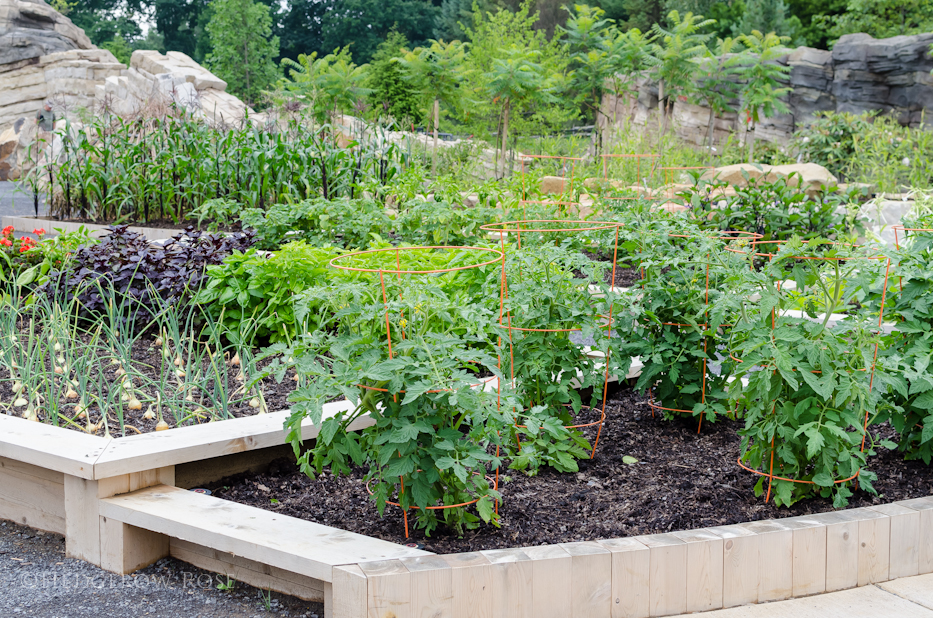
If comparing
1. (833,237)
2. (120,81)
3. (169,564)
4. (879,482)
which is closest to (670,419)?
(879,482)

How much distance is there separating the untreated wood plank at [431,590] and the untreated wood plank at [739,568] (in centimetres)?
75

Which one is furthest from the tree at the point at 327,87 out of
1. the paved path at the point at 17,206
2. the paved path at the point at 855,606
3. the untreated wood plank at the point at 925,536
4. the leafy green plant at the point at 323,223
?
the paved path at the point at 855,606

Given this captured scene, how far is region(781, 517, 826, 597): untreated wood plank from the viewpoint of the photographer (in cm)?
205

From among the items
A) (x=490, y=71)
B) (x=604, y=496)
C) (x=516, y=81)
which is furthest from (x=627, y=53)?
(x=604, y=496)

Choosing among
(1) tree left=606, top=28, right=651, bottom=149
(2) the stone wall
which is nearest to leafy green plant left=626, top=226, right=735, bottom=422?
(1) tree left=606, top=28, right=651, bottom=149

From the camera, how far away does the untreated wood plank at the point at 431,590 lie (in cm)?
181

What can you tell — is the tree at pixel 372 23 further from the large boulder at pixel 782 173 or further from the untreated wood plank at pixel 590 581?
the untreated wood plank at pixel 590 581

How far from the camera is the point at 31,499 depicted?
2520 mm

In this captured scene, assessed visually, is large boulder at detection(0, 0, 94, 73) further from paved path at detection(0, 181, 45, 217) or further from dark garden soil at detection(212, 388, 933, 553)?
dark garden soil at detection(212, 388, 933, 553)

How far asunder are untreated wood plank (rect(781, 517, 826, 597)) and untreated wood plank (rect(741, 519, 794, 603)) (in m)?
0.02

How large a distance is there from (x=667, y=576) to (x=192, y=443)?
59.5 inches

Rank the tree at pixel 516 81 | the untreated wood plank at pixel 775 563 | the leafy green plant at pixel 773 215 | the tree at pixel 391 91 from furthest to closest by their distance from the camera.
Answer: the tree at pixel 391 91, the tree at pixel 516 81, the leafy green plant at pixel 773 215, the untreated wood plank at pixel 775 563

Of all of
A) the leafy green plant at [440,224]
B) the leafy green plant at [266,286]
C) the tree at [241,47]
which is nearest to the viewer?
the leafy green plant at [266,286]

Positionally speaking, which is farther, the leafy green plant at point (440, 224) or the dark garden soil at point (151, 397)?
the leafy green plant at point (440, 224)
